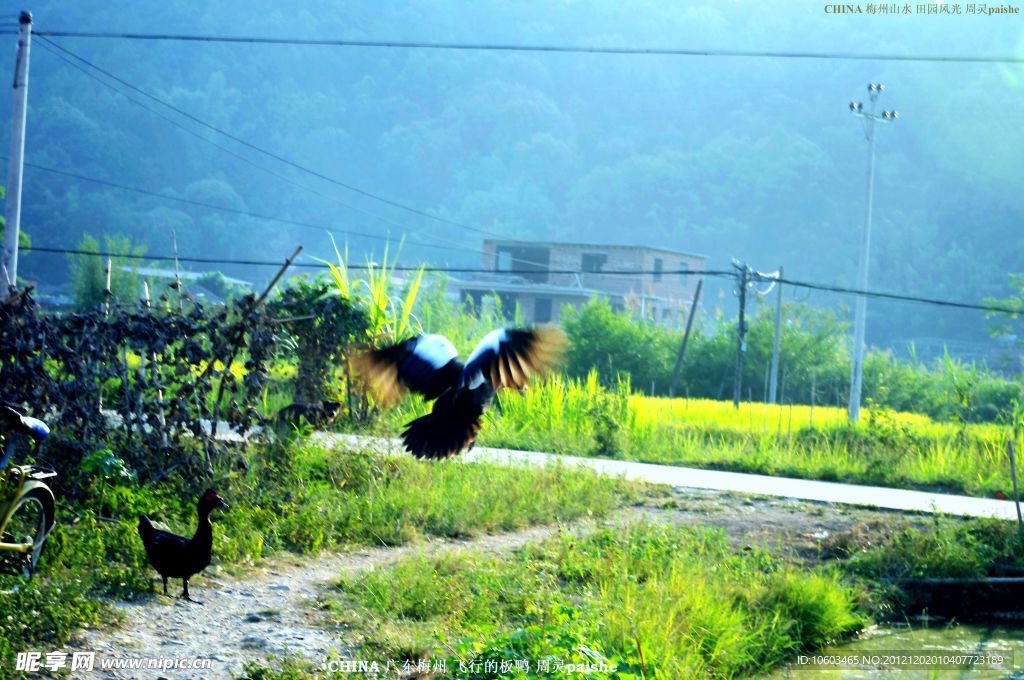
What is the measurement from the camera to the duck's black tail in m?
6.69

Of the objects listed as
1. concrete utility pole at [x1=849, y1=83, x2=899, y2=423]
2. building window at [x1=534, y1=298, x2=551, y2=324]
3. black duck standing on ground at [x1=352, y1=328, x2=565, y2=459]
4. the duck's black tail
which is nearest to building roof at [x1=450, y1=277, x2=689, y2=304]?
building window at [x1=534, y1=298, x2=551, y2=324]

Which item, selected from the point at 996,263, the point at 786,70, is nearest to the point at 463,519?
the point at 996,263

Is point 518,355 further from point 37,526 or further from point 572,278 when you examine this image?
point 572,278

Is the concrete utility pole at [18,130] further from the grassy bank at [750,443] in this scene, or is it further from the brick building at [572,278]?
the brick building at [572,278]

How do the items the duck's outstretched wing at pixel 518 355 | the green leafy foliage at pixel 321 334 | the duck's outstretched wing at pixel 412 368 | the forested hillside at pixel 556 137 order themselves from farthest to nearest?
the forested hillside at pixel 556 137 → the green leafy foliage at pixel 321 334 → the duck's outstretched wing at pixel 412 368 → the duck's outstretched wing at pixel 518 355

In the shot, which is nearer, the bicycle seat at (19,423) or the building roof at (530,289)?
the bicycle seat at (19,423)

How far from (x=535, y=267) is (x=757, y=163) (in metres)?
26.2

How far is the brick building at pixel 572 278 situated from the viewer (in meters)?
52.8

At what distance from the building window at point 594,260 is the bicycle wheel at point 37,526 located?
1993 inches

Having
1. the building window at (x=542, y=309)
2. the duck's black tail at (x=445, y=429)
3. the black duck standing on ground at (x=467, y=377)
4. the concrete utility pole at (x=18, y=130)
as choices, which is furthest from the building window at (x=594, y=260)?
the duck's black tail at (x=445, y=429)

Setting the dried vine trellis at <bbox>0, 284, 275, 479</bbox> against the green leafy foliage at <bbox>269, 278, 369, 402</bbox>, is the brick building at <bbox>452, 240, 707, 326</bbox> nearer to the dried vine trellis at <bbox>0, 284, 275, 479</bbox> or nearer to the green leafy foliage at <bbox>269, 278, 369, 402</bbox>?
the green leafy foliage at <bbox>269, 278, 369, 402</bbox>

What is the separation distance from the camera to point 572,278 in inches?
2259

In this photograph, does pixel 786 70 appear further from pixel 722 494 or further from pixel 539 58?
pixel 722 494

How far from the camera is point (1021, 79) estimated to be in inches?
2990
